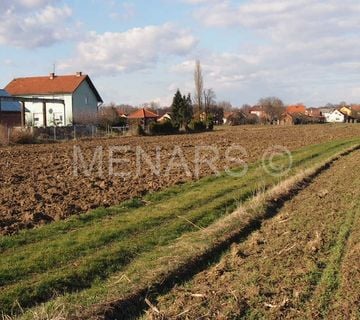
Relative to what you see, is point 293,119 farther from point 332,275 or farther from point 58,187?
point 332,275

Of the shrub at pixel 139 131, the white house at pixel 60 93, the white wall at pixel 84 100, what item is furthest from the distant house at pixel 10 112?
the shrub at pixel 139 131

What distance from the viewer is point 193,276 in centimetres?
801

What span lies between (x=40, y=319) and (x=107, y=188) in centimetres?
1037

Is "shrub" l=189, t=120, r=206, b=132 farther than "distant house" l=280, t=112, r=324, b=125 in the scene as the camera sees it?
No

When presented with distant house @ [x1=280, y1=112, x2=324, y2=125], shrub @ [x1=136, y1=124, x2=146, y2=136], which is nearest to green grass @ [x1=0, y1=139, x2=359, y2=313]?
→ shrub @ [x1=136, y1=124, x2=146, y2=136]

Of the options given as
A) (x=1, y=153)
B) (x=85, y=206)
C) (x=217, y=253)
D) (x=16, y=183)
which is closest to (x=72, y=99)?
(x=1, y=153)

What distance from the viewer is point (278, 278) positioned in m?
7.55

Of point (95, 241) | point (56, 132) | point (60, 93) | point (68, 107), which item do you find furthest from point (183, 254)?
point (60, 93)

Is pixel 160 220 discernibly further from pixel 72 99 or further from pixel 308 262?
pixel 72 99

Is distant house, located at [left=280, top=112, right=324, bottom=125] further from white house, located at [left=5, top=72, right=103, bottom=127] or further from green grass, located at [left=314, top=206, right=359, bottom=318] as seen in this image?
green grass, located at [left=314, top=206, right=359, bottom=318]

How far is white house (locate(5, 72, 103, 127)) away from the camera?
222 ft

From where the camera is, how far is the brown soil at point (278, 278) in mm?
6312

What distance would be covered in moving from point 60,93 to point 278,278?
65587mm

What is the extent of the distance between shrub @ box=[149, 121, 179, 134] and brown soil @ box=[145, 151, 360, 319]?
160 ft
